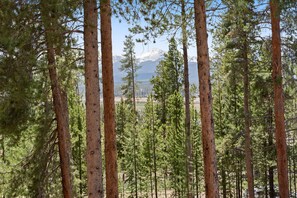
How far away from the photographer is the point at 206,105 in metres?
6.78

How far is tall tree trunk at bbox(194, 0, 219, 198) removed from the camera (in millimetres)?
6734

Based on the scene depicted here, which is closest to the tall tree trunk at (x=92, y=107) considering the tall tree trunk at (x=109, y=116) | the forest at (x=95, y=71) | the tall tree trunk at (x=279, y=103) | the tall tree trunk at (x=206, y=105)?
the forest at (x=95, y=71)

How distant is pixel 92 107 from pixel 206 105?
87.2 inches

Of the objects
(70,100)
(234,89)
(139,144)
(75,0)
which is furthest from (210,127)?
(139,144)

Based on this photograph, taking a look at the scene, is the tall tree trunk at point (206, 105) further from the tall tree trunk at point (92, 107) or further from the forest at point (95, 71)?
the tall tree trunk at point (92, 107)

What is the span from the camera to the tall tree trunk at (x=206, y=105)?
22.1 feet

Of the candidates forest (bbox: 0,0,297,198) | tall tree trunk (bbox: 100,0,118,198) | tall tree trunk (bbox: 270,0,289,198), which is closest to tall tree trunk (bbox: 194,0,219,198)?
forest (bbox: 0,0,297,198)

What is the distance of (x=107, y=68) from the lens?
667cm

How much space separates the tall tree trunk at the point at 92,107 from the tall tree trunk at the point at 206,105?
2.05 m

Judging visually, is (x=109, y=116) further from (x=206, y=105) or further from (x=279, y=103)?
(x=279, y=103)

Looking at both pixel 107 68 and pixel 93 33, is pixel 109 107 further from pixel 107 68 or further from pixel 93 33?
pixel 93 33

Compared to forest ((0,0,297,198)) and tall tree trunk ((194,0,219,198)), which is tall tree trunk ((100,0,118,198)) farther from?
tall tree trunk ((194,0,219,198))

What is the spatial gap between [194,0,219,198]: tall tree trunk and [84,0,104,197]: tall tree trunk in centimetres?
205

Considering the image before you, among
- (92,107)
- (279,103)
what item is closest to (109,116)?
(92,107)
